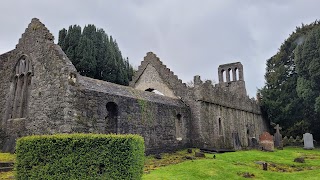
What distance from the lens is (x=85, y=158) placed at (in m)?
8.73

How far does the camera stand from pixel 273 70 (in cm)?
3722

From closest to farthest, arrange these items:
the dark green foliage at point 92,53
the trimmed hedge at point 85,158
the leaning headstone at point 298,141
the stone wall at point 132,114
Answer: the trimmed hedge at point 85,158, the stone wall at point 132,114, the dark green foliage at point 92,53, the leaning headstone at point 298,141

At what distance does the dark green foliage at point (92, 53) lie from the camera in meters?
29.2

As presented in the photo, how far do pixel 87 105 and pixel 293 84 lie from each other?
2481 centimetres

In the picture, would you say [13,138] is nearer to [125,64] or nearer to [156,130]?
[156,130]

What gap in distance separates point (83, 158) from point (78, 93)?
6.31 metres

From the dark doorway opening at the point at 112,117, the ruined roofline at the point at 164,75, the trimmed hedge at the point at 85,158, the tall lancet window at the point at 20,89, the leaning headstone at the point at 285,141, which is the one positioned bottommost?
the trimmed hedge at the point at 85,158

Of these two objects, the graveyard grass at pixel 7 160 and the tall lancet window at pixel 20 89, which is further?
the tall lancet window at pixel 20 89

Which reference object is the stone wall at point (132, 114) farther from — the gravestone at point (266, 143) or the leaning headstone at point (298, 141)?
the leaning headstone at point (298, 141)

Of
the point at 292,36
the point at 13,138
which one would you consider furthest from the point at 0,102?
the point at 292,36

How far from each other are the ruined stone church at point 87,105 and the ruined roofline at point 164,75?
0.25 ft

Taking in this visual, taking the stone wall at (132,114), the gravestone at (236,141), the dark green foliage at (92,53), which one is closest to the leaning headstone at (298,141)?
the gravestone at (236,141)

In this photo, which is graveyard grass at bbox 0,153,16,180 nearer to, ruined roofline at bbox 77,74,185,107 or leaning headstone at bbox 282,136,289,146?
ruined roofline at bbox 77,74,185,107

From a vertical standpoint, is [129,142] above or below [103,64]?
below
